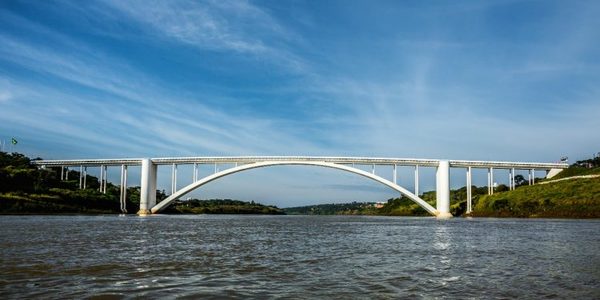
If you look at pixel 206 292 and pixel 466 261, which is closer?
pixel 206 292

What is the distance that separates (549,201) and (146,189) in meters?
66.8

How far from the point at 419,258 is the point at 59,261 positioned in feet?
33.2

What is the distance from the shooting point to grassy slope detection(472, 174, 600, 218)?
66250 mm

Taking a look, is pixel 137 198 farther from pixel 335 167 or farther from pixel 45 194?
pixel 335 167

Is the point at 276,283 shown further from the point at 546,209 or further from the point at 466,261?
the point at 546,209

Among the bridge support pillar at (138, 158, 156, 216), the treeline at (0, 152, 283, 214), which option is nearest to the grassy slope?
the bridge support pillar at (138, 158, 156, 216)

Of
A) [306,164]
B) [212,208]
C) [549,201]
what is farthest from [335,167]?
[212,208]

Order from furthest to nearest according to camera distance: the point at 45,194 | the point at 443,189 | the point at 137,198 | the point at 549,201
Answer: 1. the point at 137,198
2. the point at 443,189
3. the point at 45,194
4. the point at 549,201

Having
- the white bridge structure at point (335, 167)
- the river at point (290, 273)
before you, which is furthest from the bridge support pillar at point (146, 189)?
the river at point (290, 273)

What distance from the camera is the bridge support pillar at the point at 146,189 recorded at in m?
88.4

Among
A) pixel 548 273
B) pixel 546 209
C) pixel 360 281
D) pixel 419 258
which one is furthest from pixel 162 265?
pixel 546 209

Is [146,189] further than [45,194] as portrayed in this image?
Yes

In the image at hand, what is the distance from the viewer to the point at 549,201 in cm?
7281

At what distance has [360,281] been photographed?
9984 mm
